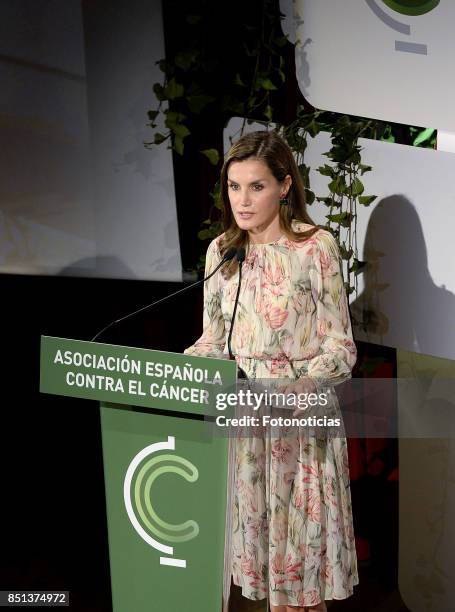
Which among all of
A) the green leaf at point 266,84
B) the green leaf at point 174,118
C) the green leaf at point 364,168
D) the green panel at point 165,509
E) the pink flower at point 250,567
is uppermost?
the green leaf at point 266,84

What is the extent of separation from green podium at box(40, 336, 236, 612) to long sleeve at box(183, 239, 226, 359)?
42 centimetres

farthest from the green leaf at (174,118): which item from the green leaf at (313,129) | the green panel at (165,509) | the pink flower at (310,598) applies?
the pink flower at (310,598)

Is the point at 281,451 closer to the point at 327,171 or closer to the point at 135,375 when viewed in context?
the point at 135,375

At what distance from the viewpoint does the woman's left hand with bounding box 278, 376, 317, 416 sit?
249cm

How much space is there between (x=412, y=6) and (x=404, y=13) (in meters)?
0.03

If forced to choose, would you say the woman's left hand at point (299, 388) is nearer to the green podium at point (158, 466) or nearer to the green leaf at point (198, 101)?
the green podium at point (158, 466)

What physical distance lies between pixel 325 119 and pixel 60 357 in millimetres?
Answer: 1382

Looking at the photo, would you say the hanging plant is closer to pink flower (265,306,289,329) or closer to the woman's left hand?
pink flower (265,306,289,329)

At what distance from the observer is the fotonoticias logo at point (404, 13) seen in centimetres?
284

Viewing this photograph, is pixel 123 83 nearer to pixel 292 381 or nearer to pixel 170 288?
pixel 170 288

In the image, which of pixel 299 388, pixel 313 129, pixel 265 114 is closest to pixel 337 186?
pixel 313 129

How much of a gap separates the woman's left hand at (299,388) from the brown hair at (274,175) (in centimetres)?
41

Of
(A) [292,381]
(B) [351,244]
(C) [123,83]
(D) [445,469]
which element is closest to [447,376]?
(D) [445,469]

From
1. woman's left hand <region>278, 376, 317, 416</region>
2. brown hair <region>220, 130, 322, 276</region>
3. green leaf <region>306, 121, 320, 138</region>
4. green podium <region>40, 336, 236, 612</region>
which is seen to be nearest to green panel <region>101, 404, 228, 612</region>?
green podium <region>40, 336, 236, 612</region>
